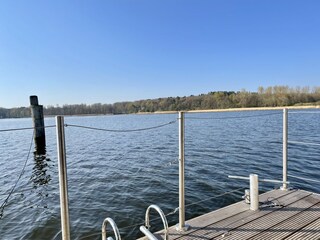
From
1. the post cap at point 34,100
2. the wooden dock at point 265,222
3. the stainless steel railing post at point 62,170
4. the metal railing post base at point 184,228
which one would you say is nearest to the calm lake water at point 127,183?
the metal railing post base at point 184,228

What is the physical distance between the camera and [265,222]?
2207mm

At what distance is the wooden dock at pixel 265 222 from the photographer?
2.00 meters

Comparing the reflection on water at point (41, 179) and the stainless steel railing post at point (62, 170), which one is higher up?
the stainless steel railing post at point (62, 170)

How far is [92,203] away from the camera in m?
4.51

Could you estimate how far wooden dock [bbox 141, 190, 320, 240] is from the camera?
2.00 meters

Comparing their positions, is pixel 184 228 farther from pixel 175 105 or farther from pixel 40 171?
pixel 175 105

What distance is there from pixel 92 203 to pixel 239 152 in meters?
5.97

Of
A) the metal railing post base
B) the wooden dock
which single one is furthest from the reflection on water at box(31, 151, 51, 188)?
the wooden dock

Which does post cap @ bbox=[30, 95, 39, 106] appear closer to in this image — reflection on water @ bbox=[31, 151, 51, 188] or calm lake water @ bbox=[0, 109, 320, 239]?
reflection on water @ bbox=[31, 151, 51, 188]

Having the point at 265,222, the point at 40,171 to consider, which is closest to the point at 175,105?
the point at 40,171

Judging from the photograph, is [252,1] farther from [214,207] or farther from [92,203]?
[92,203]

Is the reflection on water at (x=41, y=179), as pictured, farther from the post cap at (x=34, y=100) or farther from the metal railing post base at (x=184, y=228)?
the metal railing post base at (x=184, y=228)

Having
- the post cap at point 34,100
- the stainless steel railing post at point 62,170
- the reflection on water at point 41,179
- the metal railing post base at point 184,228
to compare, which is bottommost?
the reflection on water at point 41,179

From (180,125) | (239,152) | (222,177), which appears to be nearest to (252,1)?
(239,152)
